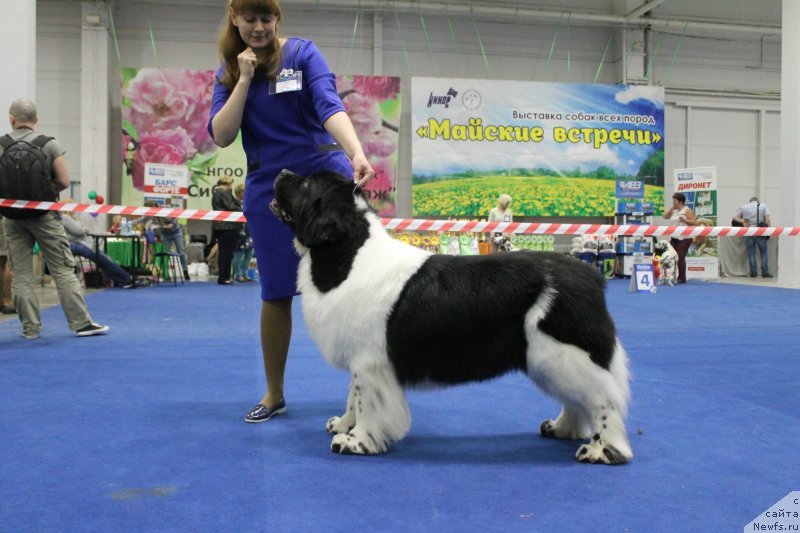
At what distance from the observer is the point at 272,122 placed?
2982mm

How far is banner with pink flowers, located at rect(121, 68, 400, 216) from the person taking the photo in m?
14.6

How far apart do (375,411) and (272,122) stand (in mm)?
1391

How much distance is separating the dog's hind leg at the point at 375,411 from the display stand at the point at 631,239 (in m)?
11.8

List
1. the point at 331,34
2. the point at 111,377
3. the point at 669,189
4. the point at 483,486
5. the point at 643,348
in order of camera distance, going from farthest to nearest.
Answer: the point at 669,189, the point at 331,34, the point at 643,348, the point at 111,377, the point at 483,486

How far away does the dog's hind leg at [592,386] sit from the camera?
2.46m

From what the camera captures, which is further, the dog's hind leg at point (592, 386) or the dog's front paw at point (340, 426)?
the dog's front paw at point (340, 426)

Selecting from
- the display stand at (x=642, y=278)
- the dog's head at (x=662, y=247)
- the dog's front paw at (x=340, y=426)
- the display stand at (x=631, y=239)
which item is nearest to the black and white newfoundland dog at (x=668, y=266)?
the dog's head at (x=662, y=247)

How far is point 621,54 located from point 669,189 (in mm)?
3839

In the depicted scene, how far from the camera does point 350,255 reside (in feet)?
8.59

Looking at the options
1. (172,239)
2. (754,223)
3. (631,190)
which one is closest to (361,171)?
(172,239)

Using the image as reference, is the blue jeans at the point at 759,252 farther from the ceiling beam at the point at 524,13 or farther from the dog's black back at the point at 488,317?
the dog's black back at the point at 488,317

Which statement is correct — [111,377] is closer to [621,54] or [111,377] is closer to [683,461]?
[683,461]

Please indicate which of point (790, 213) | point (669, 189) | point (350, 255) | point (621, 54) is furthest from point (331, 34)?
point (350, 255)

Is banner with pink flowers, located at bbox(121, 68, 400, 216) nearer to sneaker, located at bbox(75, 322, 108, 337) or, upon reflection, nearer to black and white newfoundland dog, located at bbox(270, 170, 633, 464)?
sneaker, located at bbox(75, 322, 108, 337)
